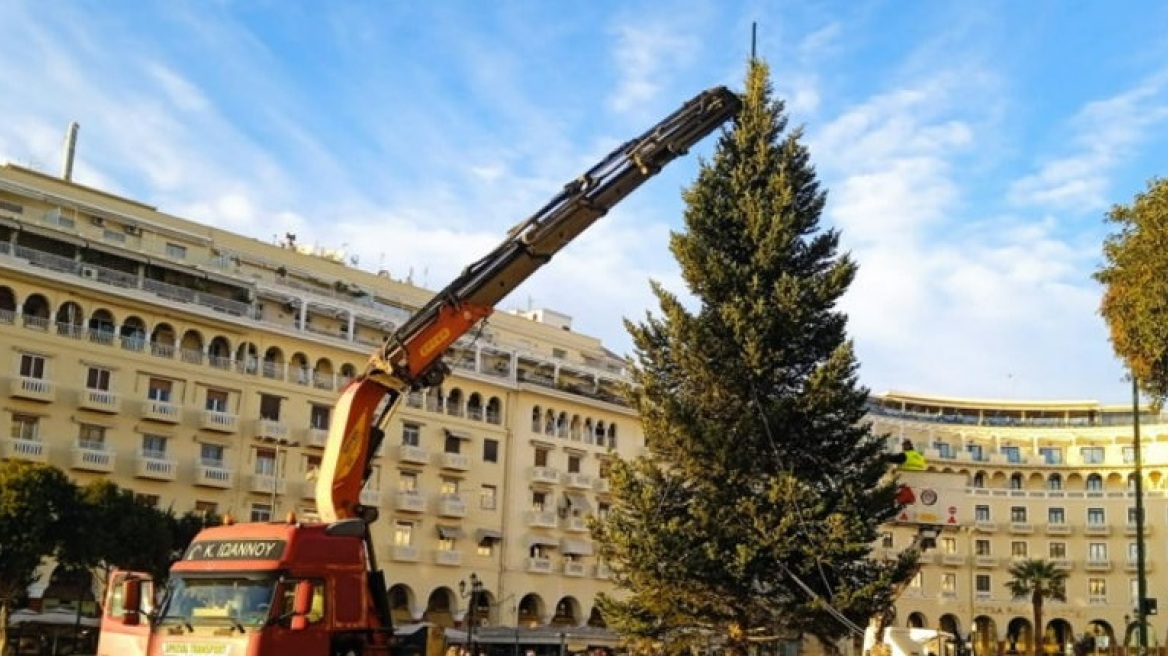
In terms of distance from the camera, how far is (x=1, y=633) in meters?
39.7

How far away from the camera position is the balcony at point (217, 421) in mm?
54094

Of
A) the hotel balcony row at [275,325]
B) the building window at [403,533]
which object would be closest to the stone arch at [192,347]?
the hotel balcony row at [275,325]

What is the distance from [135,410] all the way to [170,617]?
38.1m

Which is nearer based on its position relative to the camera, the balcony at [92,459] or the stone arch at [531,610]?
the balcony at [92,459]

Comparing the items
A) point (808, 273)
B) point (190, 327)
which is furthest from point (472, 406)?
point (808, 273)

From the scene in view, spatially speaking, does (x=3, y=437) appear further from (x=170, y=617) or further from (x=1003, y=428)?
(x=1003, y=428)

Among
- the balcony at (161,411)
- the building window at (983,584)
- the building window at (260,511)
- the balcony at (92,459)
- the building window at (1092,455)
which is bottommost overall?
the building window at (983,584)

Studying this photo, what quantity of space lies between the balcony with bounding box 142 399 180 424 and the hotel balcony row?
7.45 feet

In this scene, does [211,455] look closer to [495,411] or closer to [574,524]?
[495,411]

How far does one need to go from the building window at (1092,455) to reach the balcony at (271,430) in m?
61.1

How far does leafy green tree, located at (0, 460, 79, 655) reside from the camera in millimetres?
41406

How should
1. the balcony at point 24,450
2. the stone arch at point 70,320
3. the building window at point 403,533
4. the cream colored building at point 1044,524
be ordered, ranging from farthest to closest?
the cream colored building at point 1044,524
the building window at point 403,533
the stone arch at point 70,320
the balcony at point 24,450

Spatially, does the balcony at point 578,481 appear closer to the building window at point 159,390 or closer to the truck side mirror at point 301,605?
the building window at point 159,390

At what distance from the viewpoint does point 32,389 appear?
161 feet
